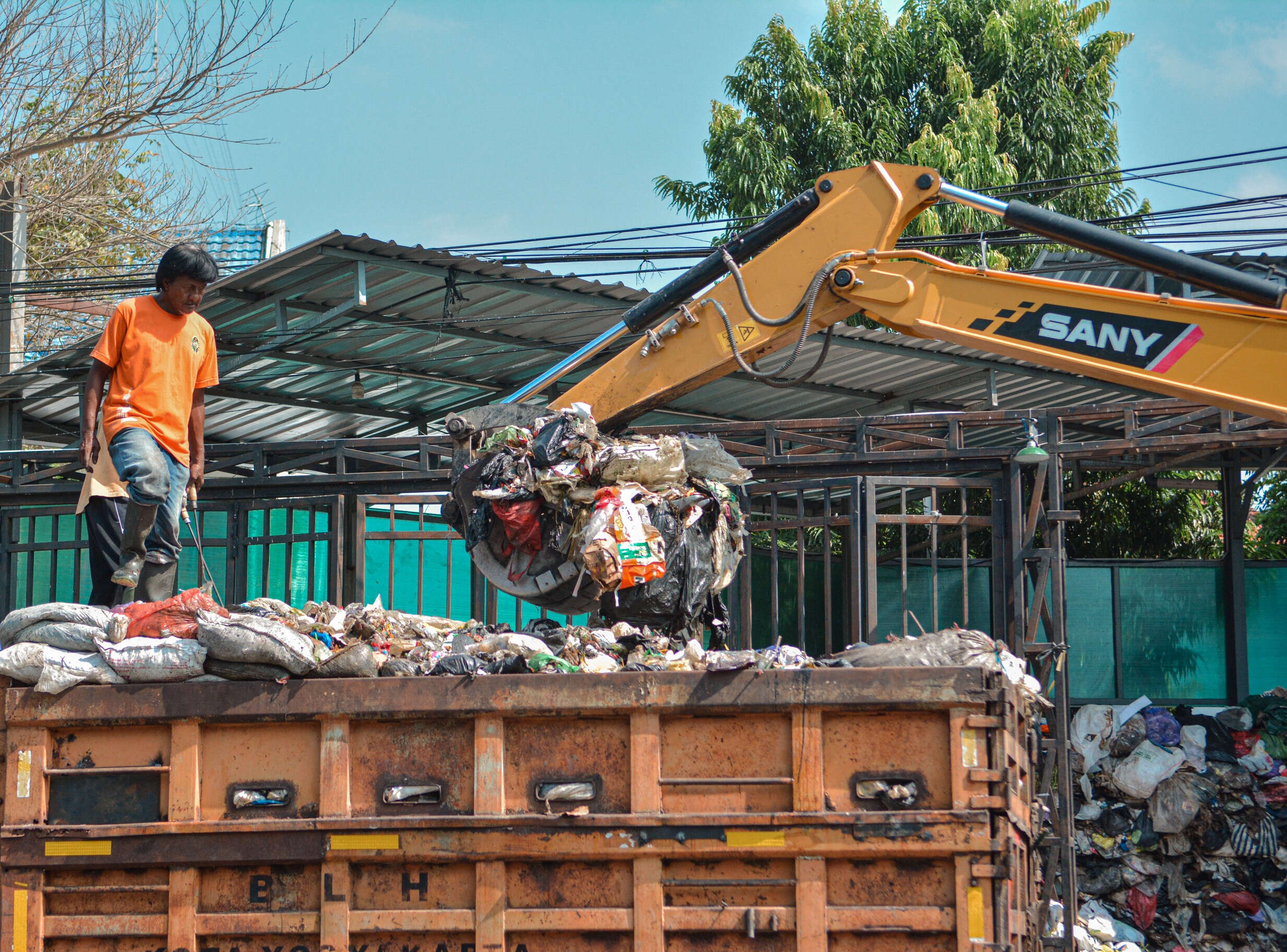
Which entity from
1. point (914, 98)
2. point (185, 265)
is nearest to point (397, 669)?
point (185, 265)

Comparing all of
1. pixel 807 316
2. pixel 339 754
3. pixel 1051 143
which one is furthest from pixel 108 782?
pixel 1051 143

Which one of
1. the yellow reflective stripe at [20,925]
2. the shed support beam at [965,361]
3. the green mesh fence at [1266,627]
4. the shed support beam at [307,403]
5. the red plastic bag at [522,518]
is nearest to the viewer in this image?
the yellow reflective stripe at [20,925]

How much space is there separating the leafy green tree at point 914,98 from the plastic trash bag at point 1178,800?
1125 centimetres

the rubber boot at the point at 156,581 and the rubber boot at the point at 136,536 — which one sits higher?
the rubber boot at the point at 136,536

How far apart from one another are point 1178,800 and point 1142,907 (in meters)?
0.88

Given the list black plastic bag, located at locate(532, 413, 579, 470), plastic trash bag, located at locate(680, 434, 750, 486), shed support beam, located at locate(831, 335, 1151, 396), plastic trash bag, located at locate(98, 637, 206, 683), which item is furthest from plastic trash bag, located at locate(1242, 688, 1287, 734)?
plastic trash bag, located at locate(98, 637, 206, 683)

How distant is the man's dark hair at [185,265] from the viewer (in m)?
5.77

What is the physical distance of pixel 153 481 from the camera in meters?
5.64

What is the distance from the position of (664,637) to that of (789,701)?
4.34 feet

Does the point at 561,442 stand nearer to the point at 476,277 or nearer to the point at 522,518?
the point at 522,518

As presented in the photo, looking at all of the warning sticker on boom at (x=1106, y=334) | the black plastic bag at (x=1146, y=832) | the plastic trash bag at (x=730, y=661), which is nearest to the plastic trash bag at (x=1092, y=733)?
the black plastic bag at (x=1146, y=832)

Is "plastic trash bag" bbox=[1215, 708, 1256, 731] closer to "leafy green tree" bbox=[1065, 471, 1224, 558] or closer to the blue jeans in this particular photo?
"leafy green tree" bbox=[1065, 471, 1224, 558]

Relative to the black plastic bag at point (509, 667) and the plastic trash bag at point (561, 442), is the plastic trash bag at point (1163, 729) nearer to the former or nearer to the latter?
the plastic trash bag at point (561, 442)

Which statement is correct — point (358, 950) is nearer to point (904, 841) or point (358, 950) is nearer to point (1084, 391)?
point (904, 841)
